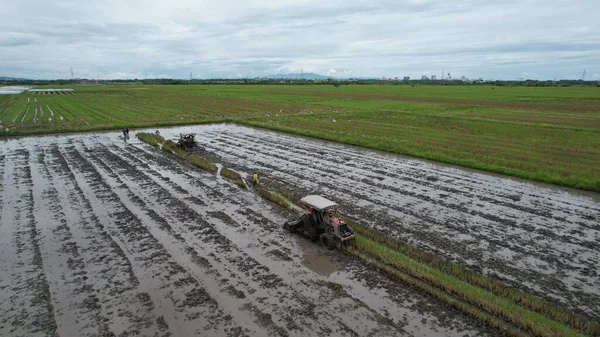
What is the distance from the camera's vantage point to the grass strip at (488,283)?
8.30 meters

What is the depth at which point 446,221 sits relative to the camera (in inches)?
556

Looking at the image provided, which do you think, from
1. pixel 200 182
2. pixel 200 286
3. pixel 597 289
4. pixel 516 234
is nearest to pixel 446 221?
pixel 516 234

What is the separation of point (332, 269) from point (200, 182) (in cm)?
1097

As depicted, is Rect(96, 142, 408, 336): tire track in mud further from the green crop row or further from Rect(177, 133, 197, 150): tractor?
Rect(177, 133, 197, 150): tractor

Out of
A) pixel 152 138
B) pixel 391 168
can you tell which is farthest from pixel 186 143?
pixel 391 168

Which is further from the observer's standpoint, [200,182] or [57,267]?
[200,182]

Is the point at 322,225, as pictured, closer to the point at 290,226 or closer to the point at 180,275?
the point at 290,226

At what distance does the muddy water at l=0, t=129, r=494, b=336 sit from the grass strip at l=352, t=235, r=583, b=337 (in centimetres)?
67

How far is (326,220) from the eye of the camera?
12328 mm

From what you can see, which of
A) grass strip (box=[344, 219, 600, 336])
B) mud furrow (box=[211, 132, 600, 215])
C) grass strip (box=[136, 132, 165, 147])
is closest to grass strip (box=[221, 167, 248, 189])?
mud furrow (box=[211, 132, 600, 215])

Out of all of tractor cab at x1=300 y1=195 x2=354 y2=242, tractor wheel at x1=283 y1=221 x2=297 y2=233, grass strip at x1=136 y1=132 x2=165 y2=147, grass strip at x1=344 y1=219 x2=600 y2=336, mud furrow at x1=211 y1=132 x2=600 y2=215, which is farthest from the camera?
grass strip at x1=136 y1=132 x2=165 y2=147

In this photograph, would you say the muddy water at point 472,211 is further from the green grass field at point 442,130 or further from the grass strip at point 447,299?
the green grass field at point 442,130

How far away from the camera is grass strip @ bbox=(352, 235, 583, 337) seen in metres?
8.07

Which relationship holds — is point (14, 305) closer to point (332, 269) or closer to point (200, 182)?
point (332, 269)
